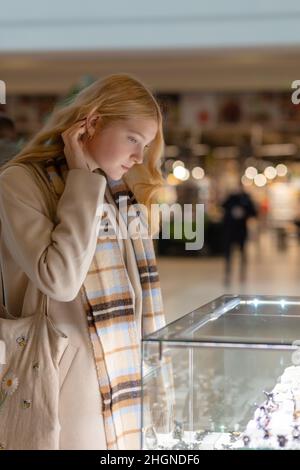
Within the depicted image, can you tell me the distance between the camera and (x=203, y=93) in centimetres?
1247

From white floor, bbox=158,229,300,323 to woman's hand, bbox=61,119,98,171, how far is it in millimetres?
4833

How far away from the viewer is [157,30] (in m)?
5.11

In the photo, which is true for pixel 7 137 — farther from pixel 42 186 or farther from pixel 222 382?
pixel 222 382

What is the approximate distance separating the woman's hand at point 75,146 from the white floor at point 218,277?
483 cm

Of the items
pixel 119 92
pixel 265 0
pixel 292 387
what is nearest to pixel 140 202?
pixel 119 92

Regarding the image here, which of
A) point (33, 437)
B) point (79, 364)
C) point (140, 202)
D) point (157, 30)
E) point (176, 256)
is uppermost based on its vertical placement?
point (176, 256)

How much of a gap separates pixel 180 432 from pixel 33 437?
0.36 m

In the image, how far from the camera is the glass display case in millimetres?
1783

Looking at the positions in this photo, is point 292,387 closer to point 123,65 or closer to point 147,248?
point 147,248

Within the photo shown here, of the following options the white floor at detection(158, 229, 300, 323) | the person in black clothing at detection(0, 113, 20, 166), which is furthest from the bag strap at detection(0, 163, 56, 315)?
the white floor at detection(158, 229, 300, 323)

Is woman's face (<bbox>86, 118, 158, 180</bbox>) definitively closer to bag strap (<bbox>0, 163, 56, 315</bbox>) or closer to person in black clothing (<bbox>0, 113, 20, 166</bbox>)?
bag strap (<bbox>0, 163, 56, 315</bbox>)

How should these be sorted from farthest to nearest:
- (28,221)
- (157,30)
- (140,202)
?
(157,30), (140,202), (28,221)

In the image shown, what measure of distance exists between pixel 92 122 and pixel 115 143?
3.0 inches

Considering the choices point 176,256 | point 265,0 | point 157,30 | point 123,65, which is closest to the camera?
point 265,0
